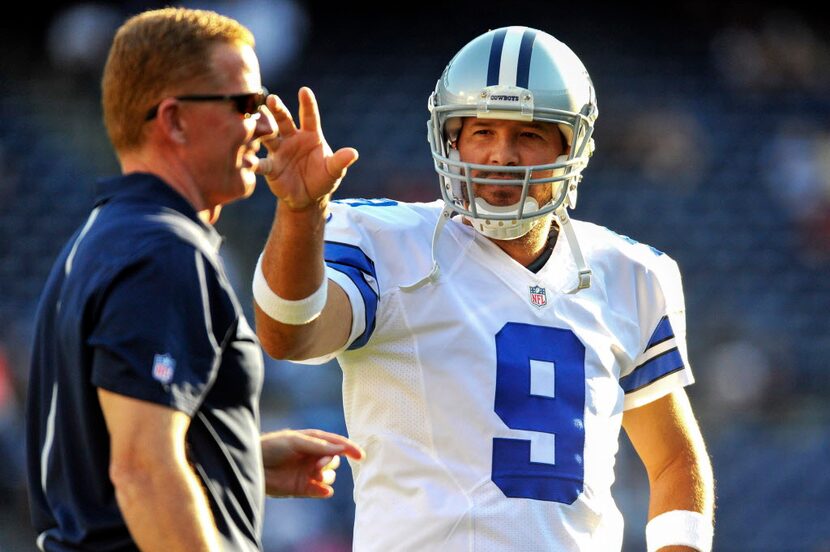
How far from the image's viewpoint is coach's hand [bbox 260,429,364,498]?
7.52ft

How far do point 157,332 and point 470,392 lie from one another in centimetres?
99

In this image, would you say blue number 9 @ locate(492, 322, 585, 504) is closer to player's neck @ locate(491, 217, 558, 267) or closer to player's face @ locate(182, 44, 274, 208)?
player's neck @ locate(491, 217, 558, 267)

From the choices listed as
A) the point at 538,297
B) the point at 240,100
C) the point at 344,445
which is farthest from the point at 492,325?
the point at 240,100

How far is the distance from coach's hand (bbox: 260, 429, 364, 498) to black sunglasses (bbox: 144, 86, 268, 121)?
1.90 feet

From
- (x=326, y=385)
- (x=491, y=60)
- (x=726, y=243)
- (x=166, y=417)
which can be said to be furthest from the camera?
(x=726, y=243)

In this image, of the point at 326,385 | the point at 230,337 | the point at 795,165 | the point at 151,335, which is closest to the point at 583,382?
the point at 230,337

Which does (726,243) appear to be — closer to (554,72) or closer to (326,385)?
(326,385)

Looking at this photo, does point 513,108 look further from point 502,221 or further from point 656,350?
point 656,350

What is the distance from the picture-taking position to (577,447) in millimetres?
2717

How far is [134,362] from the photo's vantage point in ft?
5.90

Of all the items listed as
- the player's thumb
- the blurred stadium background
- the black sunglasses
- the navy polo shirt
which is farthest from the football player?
the blurred stadium background

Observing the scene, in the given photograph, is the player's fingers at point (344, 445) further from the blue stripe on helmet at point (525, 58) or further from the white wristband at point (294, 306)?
the blue stripe on helmet at point (525, 58)

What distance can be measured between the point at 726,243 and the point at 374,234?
6789mm

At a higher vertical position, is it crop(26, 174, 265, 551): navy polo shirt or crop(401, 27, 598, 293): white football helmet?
crop(401, 27, 598, 293): white football helmet
